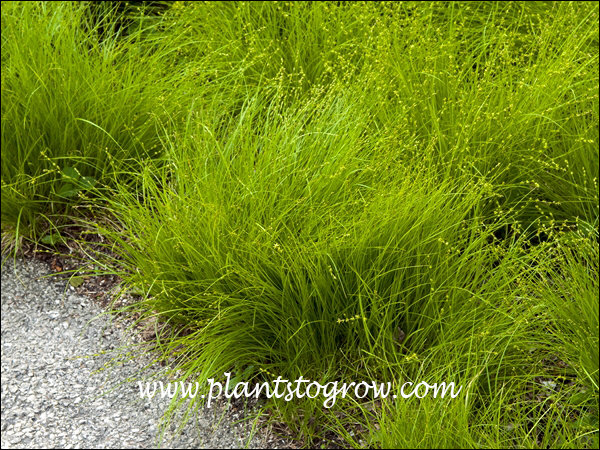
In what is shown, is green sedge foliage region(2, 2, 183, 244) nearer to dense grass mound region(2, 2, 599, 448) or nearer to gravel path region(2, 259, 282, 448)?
dense grass mound region(2, 2, 599, 448)

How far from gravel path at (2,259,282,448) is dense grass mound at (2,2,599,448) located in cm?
17

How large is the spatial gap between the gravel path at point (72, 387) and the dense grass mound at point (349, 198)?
17 cm

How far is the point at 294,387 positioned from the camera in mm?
2719

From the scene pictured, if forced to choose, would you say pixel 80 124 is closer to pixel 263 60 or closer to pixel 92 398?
pixel 263 60

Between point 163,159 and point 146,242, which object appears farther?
point 163,159

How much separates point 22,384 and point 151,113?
1170mm

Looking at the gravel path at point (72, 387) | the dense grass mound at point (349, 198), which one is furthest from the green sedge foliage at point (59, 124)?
the gravel path at point (72, 387)

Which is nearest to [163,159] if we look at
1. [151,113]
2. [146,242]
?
[151,113]

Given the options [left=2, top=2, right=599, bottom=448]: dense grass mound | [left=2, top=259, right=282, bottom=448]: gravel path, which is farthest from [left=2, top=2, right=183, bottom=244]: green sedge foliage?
[left=2, top=259, right=282, bottom=448]: gravel path

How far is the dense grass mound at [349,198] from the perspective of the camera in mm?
2652

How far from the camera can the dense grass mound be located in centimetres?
265

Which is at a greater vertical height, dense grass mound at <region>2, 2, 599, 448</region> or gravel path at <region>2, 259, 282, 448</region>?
dense grass mound at <region>2, 2, 599, 448</region>

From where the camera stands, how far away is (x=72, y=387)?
283 centimetres

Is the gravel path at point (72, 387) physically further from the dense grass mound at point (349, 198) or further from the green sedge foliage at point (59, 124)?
the green sedge foliage at point (59, 124)
